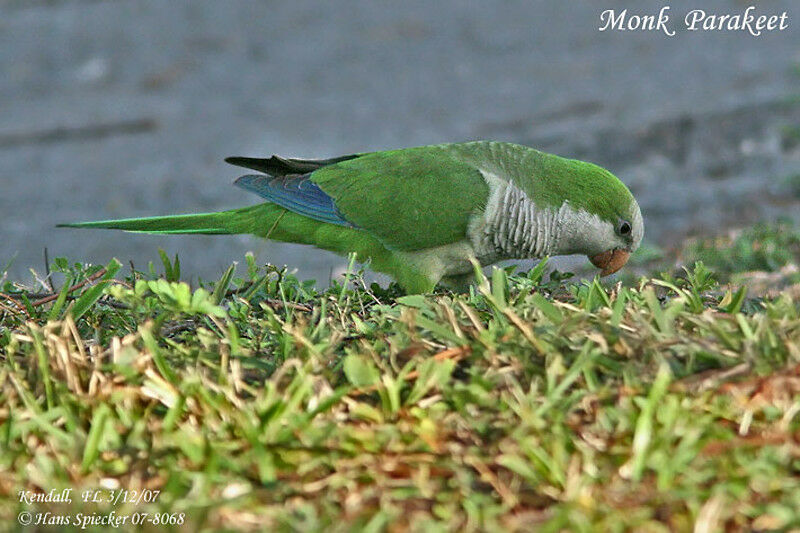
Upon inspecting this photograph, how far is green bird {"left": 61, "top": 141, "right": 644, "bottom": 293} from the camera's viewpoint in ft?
14.3

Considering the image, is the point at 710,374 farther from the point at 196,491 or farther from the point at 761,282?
the point at 761,282

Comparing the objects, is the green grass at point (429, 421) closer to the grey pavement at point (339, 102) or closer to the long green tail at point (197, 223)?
the long green tail at point (197, 223)

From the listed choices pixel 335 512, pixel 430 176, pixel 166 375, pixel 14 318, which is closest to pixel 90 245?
pixel 430 176

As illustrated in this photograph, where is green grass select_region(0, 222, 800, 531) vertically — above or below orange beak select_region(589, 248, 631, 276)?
below

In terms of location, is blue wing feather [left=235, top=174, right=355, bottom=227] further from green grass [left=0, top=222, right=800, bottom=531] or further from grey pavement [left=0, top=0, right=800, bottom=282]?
grey pavement [left=0, top=0, right=800, bottom=282]

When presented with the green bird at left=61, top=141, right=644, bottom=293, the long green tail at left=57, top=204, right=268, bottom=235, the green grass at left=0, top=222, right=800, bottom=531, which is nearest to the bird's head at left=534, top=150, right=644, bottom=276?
the green bird at left=61, top=141, right=644, bottom=293

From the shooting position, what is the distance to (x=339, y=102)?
33.7ft

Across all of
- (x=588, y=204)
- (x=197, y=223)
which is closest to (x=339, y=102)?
(x=197, y=223)

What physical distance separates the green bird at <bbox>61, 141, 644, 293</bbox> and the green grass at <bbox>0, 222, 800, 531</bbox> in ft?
5.62

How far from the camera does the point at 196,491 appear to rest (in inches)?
75.0

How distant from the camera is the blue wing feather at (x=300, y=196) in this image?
4.52m

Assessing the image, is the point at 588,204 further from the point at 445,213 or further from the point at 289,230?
the point at 289,230

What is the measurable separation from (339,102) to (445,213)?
615 cm

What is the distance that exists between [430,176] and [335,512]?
269cm
